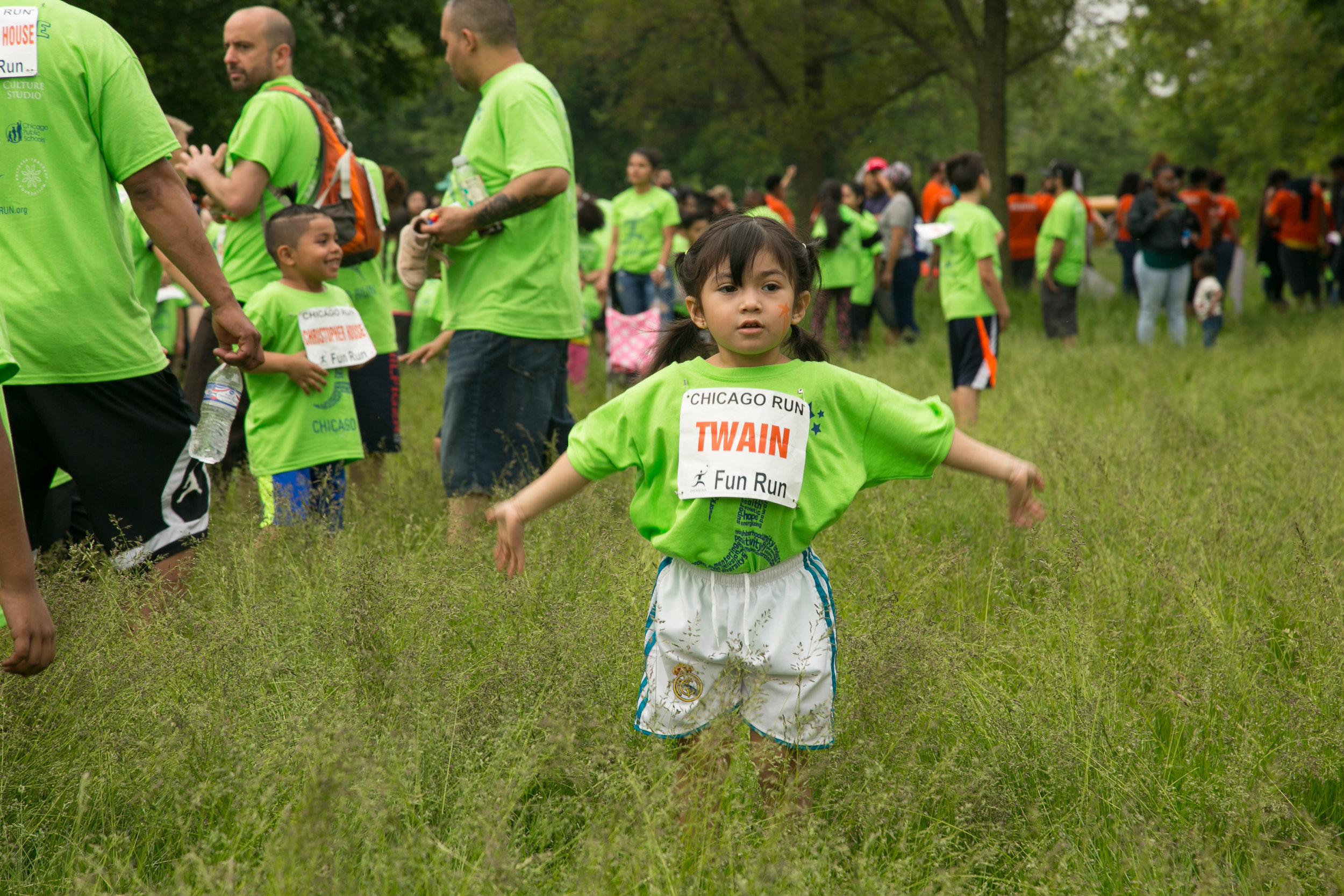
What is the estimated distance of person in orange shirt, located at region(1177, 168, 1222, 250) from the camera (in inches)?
555

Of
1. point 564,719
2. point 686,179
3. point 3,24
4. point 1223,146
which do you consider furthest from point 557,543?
point 686,179

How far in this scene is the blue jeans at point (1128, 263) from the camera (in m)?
16.1

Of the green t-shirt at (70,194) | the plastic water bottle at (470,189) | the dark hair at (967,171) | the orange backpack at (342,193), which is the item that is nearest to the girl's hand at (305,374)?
the orange backpack at (342,193)

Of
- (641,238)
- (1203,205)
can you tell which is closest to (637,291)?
(641,238)

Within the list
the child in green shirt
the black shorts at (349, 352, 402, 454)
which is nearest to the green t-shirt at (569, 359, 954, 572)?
the child in green shirt

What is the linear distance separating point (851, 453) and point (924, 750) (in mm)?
844

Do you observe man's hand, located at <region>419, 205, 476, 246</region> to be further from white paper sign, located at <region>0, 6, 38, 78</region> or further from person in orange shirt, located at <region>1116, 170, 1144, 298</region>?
person in orange shirt, located at <region>1116, 170, 1144, 298</region>

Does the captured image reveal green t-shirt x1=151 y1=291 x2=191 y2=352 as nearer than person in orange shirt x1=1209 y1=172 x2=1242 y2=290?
Yes

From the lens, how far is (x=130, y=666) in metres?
2.95

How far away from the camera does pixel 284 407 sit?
462 cm

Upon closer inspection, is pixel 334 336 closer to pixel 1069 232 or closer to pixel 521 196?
pixel 521 196

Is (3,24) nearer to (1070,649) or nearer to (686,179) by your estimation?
(1070,649)

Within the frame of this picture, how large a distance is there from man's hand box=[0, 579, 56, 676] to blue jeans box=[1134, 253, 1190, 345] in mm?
11237

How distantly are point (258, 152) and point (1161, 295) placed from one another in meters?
9.79
